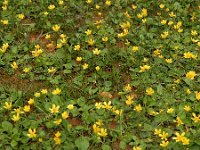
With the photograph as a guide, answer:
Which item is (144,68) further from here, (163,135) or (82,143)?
(82,143)

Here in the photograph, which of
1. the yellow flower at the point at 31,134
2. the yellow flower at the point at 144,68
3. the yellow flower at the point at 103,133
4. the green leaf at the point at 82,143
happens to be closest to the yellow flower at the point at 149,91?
the yellow flower at the point at 144,68

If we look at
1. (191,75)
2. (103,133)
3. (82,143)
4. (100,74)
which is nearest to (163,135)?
(103,133)

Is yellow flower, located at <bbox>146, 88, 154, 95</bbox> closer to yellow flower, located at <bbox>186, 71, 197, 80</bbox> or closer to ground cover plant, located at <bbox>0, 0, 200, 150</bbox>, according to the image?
ground cover plant, located at <bbox>0, 0, 200, 150</bbox>

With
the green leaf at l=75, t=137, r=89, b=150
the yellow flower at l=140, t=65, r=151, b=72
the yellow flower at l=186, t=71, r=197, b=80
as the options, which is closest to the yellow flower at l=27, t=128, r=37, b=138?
the green leaf at l=75, t=137, r=89, b=150

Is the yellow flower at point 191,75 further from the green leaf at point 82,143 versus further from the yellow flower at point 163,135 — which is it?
the green leaf at point 82,143

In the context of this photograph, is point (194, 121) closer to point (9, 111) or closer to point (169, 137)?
point (169, 137)
